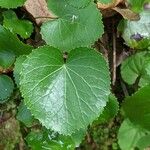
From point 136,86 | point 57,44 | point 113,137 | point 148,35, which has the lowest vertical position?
point 113,137

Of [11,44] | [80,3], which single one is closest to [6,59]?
[11,44]

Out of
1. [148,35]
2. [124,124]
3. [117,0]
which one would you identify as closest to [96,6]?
[117,0]

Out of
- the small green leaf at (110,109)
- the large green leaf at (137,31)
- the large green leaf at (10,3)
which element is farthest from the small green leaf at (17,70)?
the large green leaf at (137,31)

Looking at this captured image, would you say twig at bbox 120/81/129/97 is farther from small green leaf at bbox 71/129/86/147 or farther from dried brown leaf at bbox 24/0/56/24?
dried brown leaf at bbox 24/0/56/24

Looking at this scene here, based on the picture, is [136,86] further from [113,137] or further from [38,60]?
[38,60]

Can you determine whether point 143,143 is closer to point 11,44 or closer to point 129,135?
point 129,135

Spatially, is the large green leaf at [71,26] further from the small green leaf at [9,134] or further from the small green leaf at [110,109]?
the small green leaf at [9,134]
